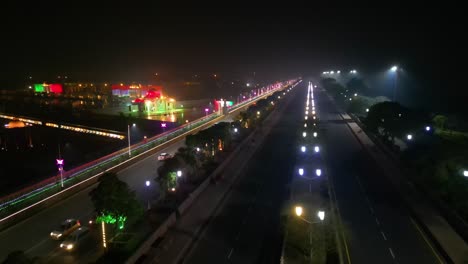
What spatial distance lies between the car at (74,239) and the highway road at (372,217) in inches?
469

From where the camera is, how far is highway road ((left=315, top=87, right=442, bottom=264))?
14.3 meters

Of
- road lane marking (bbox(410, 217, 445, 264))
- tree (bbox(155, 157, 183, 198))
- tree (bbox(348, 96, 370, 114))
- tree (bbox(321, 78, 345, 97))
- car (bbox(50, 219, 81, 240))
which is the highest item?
tree (bbox(321, 78, 345, 97))

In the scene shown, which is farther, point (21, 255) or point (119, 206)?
point (119, 206)

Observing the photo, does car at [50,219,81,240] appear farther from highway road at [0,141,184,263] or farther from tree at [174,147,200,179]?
tree at [174,147,200,179]

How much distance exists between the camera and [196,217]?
17594 mm

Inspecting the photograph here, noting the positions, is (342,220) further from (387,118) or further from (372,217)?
(387,118)

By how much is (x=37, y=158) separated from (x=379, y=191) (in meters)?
34.8

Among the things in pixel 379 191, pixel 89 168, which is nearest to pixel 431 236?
pixel 379 191

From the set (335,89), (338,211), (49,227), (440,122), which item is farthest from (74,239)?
(335,89)

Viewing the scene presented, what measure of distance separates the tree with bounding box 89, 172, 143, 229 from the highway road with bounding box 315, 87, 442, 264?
9.78 metres

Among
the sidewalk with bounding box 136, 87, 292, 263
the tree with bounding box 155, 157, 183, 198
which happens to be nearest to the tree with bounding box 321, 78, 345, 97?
the sidewalk with bounding box 136, 87, 292, 263

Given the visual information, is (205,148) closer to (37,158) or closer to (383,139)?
(383,139)

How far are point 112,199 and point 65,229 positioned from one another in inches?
143

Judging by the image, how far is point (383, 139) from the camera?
109 feet
